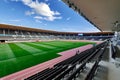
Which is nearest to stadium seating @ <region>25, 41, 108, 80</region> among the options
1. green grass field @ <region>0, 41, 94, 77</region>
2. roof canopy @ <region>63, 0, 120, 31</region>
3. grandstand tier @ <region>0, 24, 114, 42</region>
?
green grass field @ <region>0, 41, 94, 77</region>

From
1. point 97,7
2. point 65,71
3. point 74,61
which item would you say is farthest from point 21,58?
point 97,7

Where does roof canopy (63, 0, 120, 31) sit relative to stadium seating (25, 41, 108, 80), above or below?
above

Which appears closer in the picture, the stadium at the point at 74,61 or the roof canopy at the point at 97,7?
the stadium at the point at 74,61

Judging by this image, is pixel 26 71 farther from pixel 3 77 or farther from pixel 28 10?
pixel 28 10

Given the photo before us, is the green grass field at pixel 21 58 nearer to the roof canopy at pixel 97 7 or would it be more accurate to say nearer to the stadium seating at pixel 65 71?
the stadium seating at pixel 65 71

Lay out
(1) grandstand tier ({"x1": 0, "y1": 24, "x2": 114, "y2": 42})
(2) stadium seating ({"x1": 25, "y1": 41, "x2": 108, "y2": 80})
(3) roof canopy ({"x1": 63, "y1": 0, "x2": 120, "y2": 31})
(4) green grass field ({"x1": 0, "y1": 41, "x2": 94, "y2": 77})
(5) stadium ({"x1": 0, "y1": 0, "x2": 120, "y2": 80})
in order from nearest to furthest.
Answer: (2) stadium seating ({"x1": 25, "y1": 41, "x2": 108, "y2": 80}) < (5) stadium ({"x1": 0, "y1": 0, "x2": 120, "y2": 80}) < (3) roof canopy ({"x1": 63, "y1": 0, "x2": 120, "y2": 31}) < (4) green grass field ({"x1": 0, "y1": 41, "x2": 94, "y2": 77}) < (1) grandstand tier ({"x1": 0, "y1": 24, "x2": 114, "y2": 42})

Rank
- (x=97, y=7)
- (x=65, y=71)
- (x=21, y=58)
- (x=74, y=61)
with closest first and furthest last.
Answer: (x=65, y=71)
(x=74, y=61)
(x=97, y=7)
(x=21, y=58)

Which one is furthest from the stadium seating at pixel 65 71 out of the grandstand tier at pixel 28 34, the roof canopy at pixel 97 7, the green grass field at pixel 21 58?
the grandstand tier at pixel 28 34

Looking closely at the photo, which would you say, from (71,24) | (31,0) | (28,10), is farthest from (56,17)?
(31,0)

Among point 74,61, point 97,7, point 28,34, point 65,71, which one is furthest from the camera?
point 28,34

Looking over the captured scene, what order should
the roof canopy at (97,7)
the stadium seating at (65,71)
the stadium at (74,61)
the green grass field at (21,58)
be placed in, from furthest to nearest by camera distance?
the green grass field at (21,58) → the roof canopy at (97,7) → the stadium at (74,61) → the stadium seating at (65,71)

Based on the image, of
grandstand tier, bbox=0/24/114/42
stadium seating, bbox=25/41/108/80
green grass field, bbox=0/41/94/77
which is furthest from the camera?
grandstand tier, bbox=0/24/114/42

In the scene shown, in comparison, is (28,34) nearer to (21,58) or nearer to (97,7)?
(21,58)

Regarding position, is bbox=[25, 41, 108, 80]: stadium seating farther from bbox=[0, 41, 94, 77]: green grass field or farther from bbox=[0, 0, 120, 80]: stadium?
bbox=[0, 41, 94, 77]: green grass field
